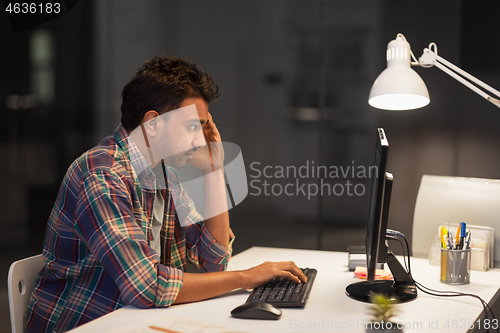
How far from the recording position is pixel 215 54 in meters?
2.76

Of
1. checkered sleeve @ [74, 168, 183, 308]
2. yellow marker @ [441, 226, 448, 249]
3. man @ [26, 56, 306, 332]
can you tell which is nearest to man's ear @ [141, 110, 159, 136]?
man @ [26, 56, 306, 332]

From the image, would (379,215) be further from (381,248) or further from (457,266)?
(457,266)

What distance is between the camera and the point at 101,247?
112cm

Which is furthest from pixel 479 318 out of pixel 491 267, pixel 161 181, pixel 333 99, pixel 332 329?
pixel 333 99

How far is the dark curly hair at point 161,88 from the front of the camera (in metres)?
1.37

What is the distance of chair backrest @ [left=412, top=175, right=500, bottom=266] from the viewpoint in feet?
6.00

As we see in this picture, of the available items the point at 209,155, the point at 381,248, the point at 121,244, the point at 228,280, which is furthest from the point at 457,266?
the point at 121,244

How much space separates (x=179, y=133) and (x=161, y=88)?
0.46 feet

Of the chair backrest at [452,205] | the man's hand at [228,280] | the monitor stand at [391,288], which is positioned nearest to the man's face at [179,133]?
Answer: the man's hand at [228,280]

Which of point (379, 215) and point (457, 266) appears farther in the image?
point (457, 266)

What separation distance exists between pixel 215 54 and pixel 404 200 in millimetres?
1337

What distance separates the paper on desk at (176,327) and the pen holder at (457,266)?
78 centimetres

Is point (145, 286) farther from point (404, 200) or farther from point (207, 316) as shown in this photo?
point (404, 200)

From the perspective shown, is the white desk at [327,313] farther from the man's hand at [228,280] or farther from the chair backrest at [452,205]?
the chair backrest at [452,205]
